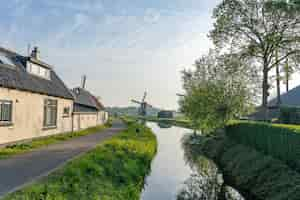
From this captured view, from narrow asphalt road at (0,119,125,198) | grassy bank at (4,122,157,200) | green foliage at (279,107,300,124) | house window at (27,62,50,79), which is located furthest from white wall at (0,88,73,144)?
green foliage at (279,107,300,124)

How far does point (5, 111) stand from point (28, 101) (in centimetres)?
222

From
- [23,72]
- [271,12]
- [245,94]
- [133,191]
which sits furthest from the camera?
[271,12]

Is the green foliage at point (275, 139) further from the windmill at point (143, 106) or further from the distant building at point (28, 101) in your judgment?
the windmill at point (143, 106)

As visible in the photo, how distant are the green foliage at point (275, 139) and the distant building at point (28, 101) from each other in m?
13.1

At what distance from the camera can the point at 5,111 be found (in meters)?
14.2

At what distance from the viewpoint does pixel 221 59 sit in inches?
938

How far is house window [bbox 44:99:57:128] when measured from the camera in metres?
19.2

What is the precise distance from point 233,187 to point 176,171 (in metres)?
4.27

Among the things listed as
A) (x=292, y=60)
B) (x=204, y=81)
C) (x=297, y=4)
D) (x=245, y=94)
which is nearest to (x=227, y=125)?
(x=245, y=94)

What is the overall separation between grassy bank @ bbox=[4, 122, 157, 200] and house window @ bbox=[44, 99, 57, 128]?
23.7 ft

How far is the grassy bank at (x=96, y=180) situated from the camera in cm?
719

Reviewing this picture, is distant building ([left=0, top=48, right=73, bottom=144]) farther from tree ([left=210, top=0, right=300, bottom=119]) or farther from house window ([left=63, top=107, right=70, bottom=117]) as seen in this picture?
tree ([left=210, top=0, right=300, bottom=119])

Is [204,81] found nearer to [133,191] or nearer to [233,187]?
[233,187]

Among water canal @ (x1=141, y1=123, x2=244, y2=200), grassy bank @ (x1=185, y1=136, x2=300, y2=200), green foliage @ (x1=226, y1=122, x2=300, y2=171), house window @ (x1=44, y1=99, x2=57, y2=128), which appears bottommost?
water canal @ (x1=141, y1=123, x2=244, y2=200)
